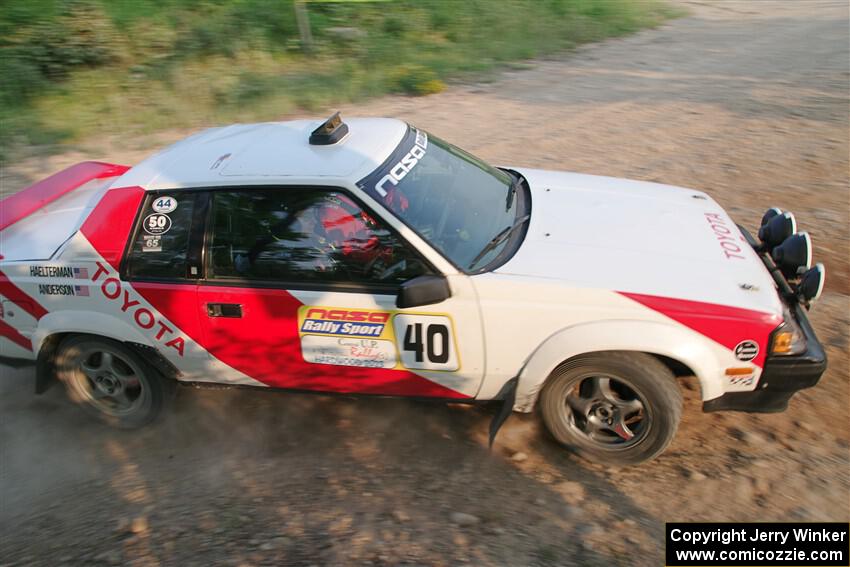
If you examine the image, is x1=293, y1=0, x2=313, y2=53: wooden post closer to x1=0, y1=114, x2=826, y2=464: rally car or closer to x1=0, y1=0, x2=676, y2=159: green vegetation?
x1=0, y1=0, x2=676, y2=159: green vegetation

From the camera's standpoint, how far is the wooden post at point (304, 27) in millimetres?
12391

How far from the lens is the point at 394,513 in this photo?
348 cm

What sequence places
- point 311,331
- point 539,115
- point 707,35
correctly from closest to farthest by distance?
1. point 311,331
2. point 539,115
3. point 707,35

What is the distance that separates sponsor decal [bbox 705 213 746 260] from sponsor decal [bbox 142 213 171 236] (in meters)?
3.04

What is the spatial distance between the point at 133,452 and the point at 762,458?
3617 mm

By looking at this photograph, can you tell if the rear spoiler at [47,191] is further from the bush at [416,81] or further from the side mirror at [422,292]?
the bush at [416,81]

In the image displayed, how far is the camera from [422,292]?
3.30 metres

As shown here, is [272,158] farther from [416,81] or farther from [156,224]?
[416,81]

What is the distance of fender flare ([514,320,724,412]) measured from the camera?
129 inches

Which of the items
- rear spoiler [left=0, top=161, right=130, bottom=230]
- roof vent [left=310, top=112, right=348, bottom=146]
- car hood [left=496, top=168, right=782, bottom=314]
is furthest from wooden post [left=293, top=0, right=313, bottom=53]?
car hood [left=496, top=168, right=782, bottom=314]

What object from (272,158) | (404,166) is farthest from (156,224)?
(404,166)

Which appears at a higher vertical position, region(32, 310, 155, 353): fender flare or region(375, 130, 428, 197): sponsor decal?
region(375, 130, 428, 197): sponsor decal

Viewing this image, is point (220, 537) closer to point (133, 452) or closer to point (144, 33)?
point (133, 452)

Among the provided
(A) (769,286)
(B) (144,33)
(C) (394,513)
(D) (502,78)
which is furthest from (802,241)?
(B) (144,33)
